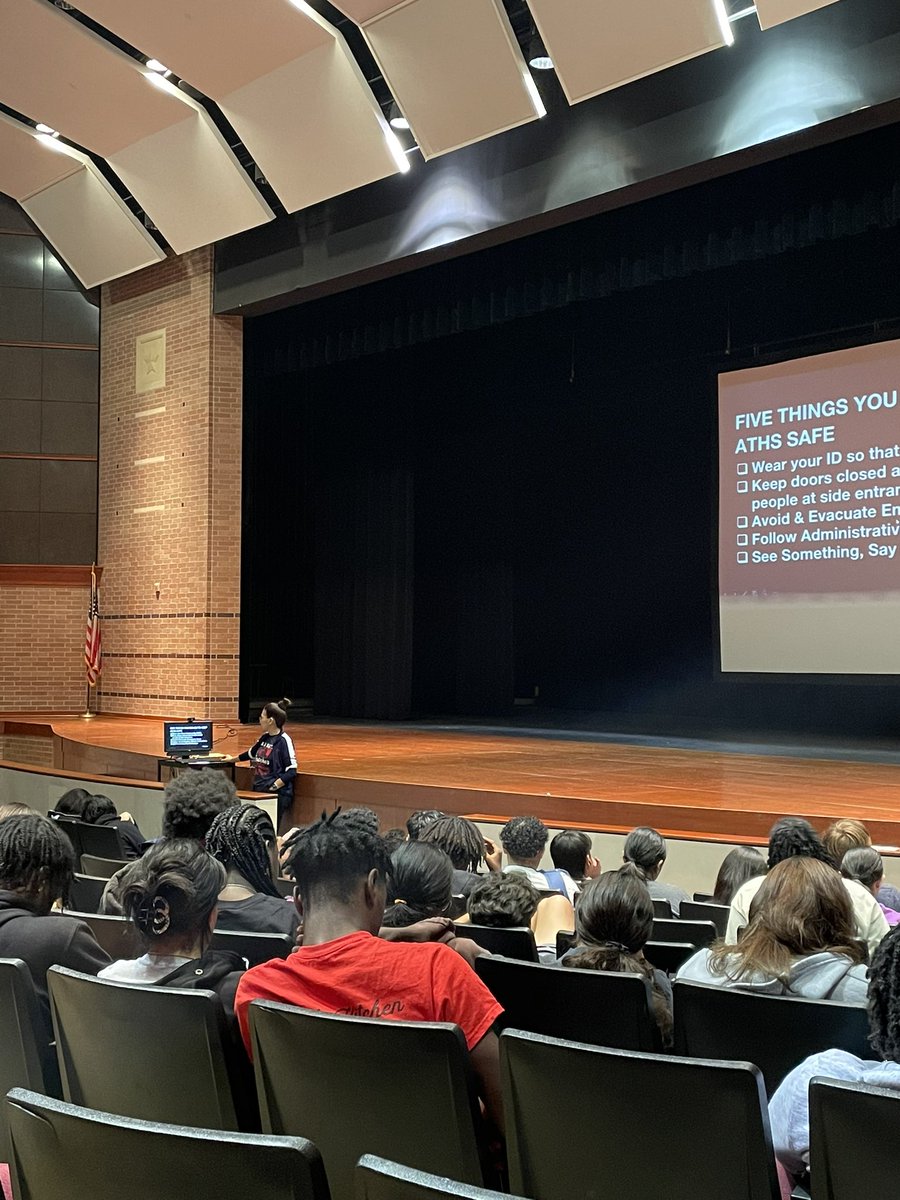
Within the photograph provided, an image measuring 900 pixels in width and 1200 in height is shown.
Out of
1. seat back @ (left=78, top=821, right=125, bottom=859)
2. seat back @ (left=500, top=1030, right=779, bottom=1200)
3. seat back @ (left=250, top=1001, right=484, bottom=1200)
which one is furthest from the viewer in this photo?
seat back @ (left=78, top=821, right=125, bottom=859)

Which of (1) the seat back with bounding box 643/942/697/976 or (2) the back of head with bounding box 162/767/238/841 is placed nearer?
(1) the seat back with bounding box 643/942/697/976

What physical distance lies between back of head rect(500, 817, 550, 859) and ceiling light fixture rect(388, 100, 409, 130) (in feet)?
21.3

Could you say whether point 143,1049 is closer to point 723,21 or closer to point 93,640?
point 723,21

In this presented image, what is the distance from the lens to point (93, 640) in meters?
13.6

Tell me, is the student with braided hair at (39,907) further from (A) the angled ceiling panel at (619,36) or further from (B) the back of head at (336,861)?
(A) the angled ceiling panel at (619,36)

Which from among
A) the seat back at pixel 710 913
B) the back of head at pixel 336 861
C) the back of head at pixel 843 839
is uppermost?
the back of head at pixel 336 861

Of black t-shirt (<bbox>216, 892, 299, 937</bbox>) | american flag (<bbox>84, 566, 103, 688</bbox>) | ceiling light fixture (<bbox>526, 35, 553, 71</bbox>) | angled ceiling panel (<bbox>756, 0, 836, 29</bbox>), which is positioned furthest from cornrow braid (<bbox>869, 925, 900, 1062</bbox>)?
american flag (<bbox>84, 566, 103, 688</bbox>)

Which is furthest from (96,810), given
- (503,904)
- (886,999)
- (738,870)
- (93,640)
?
(93,640)

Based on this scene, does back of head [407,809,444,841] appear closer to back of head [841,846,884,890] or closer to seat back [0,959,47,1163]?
back of head [841,846,884,890]

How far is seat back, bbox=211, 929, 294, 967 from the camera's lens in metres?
2.90

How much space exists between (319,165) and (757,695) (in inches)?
264

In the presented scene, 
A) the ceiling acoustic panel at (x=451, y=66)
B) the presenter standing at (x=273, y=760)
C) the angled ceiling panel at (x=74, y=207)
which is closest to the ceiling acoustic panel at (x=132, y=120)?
the angled ceiling panel at (x=74, y=207)

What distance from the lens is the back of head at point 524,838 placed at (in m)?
4.64

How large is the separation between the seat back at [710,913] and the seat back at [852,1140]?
2.53 meters
